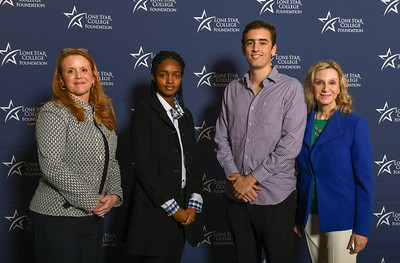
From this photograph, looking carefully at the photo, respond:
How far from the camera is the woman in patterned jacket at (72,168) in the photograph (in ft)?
5.38

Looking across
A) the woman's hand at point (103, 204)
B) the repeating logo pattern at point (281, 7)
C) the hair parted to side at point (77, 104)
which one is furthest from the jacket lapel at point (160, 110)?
the repeating logo pattern at point (281, 7)

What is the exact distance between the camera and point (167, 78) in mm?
1983

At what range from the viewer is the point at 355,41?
2947mm

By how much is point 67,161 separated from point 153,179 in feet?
1.44

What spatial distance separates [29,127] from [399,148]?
3122mm

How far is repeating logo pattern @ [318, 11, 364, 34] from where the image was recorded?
292cm

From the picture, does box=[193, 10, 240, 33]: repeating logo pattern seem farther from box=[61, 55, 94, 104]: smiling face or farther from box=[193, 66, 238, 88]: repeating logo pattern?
box=[61, 55, 94, 104]: smiling face

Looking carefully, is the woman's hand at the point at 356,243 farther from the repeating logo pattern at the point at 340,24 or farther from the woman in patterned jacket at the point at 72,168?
the repeating logo pattern at the point at 340,24

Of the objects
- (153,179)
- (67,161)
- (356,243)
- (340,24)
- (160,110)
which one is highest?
(340,24)

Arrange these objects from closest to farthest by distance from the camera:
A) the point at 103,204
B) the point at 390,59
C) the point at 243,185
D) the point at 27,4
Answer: the point at 103,204 < the point at 243,185 < the point at 27,4 < the point at 390,59

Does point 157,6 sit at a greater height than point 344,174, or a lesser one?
greater

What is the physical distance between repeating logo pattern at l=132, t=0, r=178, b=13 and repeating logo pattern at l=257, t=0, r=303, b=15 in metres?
0.72

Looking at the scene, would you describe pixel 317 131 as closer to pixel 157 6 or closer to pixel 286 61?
pixel 286 61

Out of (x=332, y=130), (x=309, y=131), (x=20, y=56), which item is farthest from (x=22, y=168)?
(x=332, y=130)
